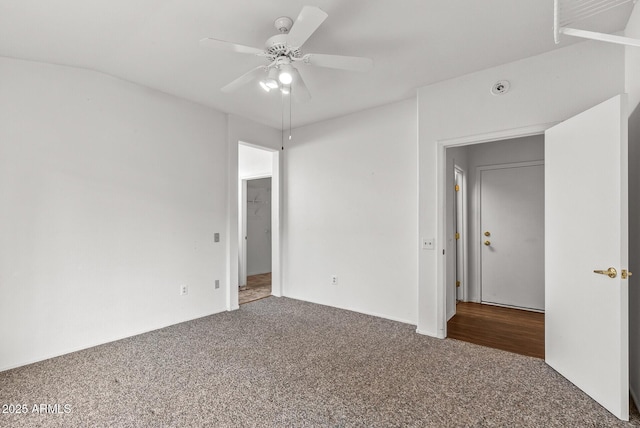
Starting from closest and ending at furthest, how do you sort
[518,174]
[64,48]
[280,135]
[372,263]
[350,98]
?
[64,48] < [350,98] < [372,263] < [518,174] < [280,135]

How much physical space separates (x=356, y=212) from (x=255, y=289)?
242 cm

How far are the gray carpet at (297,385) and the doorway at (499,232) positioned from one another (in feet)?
4.14

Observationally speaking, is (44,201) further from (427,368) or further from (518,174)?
(518,174)

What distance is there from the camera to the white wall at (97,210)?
8.27 feet

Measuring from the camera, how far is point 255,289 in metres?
5.33

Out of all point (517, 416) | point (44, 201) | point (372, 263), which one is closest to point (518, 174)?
point (372, 263)

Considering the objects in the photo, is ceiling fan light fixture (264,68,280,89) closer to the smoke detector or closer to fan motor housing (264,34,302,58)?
fan motor housing (264,34,302,58)

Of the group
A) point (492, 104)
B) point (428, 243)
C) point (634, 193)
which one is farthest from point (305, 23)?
point (634, 193)

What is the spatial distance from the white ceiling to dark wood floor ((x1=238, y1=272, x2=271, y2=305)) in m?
3.00

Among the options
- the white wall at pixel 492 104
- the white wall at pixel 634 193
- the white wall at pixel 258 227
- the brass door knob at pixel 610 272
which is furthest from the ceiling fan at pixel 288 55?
the white wall at pixel 258 227

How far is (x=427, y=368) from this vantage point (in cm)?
248

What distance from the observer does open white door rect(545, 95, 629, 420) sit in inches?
74.0

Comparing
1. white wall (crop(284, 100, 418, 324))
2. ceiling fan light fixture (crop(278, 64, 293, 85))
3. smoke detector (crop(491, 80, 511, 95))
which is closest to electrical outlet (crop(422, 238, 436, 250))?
white wall (crop(284, 100, 418, 324))

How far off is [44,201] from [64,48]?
126 centimetres
